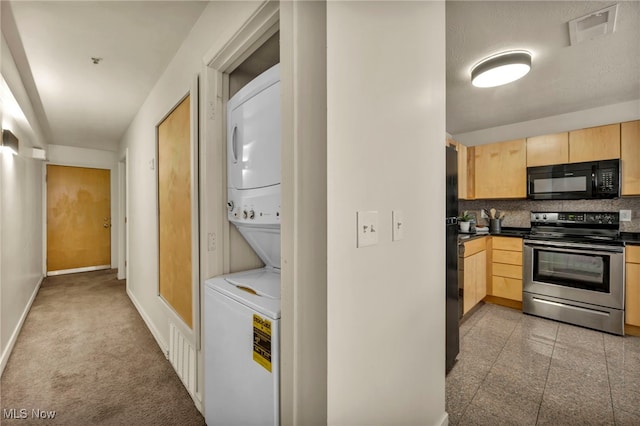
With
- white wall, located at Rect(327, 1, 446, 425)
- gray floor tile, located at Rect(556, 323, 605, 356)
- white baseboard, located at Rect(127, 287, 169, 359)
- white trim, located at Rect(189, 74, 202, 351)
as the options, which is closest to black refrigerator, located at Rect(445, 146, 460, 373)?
white wall, located at Rect(327, 1, 446, 425)

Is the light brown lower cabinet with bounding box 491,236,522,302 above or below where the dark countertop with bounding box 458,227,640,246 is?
below

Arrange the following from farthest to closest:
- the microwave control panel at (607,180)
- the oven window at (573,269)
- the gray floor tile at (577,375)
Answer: the microwave control panel at (607,180), the oven window at (573,269), the gray floor tile at (577,375)

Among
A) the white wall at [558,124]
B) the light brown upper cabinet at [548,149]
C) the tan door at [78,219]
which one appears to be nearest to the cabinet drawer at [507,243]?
the light brown upper cabinet at [548,149]

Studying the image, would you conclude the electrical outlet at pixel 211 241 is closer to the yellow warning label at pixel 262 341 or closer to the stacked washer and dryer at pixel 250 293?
the stacked washer and dryer at pixel 250 293

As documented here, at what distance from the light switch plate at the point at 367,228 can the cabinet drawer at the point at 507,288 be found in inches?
124

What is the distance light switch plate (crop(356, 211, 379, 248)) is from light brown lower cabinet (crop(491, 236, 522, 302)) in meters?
3.10

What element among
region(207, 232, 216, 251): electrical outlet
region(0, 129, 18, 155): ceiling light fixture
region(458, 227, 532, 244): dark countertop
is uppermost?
region(0, 129, 18, 155): ceiling light fixture

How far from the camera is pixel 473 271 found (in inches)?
116

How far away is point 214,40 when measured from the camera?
152cm

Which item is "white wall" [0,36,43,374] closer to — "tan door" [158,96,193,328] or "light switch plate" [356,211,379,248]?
"tan door" [158,96,193,328]

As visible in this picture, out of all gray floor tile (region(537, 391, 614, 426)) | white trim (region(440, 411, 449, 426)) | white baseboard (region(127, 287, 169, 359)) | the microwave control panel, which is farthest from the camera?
the microwave control panel

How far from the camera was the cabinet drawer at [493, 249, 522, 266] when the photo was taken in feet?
10.4

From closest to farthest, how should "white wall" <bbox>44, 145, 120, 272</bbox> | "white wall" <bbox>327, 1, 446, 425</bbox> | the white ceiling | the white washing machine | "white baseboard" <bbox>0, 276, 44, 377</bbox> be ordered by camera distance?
"white wall" <bbox>327, 1, 446, 425</bbox>
the white washing machine
the white ceiling
"white baseboard" <bbox>0, 276, 44, 377</bbox>
"white wall" <bbox>44, 145, 120, 272</bbox>

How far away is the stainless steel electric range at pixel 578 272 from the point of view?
255cm
